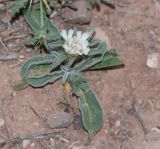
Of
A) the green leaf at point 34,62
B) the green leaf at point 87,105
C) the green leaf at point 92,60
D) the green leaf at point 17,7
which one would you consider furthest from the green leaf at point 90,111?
the green leaf at point 17,7

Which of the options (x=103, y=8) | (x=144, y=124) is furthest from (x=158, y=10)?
(x=144, y=124)

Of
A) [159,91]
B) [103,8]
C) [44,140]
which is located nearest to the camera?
[44,140]

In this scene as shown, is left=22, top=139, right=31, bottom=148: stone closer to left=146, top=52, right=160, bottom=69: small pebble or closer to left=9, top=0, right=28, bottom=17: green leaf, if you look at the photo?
left=9, top=0, right=28, bottom=17: green leaf

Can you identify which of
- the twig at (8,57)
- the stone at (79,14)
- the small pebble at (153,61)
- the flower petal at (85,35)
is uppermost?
the flower petal at (85,35)

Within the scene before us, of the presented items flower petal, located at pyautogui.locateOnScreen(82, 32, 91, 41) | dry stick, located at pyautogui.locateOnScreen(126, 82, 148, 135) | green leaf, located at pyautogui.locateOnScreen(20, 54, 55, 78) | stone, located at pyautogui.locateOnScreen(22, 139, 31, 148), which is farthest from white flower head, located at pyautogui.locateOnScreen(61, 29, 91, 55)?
stone, located at pyautogui.locateOnScreen(22, 139, 31, 148)


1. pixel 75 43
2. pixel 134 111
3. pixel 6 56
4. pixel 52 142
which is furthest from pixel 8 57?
pixel 134 111

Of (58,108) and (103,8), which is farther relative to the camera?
(103,8)

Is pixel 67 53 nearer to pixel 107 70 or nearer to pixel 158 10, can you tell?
pixel 107 70

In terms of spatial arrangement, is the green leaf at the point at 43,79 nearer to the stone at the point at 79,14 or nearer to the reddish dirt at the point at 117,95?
the reddish dirt at the point at 117,95
